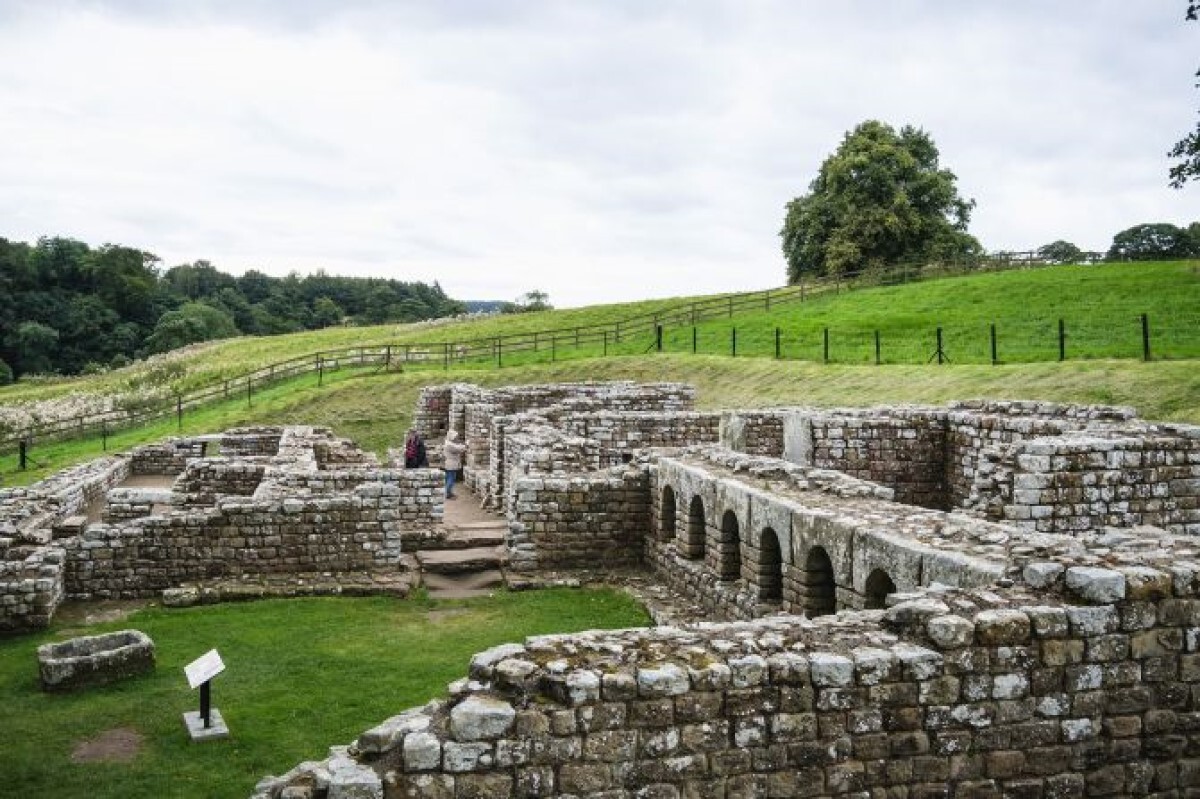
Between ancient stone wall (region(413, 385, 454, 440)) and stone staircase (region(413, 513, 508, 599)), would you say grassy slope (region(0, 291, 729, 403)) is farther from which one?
stone staircase (region(413, 513, 508, 599))

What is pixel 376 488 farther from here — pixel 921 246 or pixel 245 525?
pixel 921 246

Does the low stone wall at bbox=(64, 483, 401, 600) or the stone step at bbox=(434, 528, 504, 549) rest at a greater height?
the low stone wall at bbox=(64, 483, 401, 600)

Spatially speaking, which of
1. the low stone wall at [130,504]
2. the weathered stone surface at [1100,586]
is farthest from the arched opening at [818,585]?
the low stone wall at [130,504]

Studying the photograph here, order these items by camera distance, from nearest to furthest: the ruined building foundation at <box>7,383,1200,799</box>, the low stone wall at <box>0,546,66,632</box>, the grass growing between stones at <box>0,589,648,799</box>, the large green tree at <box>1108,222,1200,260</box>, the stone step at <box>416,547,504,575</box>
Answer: the ruined building foundation at <box>7,383,1200,799</box>
the grass growing between stones at <box>0,589,648,799</box>
the low stone wall at <box>0,546,66,632</box>
the stone step at <box>416,547,504,575</box>
the large green tree at <box>1108,222,1200,260</box>

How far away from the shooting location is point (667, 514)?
50.0 feet

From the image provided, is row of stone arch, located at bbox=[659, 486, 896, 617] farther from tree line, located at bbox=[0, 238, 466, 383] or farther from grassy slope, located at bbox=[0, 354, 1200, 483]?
tree line, located at bbox=[0, 238, 466, 383]

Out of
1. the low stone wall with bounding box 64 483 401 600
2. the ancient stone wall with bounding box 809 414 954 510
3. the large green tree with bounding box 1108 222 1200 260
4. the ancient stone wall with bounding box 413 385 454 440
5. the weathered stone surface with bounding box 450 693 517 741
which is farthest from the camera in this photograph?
the large green tree with bounding box 1108 222 1200 260

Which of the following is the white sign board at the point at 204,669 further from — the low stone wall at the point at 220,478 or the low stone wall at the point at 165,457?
the low stone wall at the point at 165,457

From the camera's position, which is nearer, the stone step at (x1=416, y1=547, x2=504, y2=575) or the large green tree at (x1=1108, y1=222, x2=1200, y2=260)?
the stone step at (x1=416, y1=547, x2=504, y2=575)

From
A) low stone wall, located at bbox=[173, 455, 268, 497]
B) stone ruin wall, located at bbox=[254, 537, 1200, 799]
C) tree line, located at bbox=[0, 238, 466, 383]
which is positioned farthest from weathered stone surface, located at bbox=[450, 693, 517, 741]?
tree line, located at bbox=[0, 238, 466, 383]

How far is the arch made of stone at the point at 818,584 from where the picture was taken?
1055cm

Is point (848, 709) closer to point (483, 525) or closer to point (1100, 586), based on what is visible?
point (1100, 586)

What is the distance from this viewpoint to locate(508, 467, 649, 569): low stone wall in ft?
51.8

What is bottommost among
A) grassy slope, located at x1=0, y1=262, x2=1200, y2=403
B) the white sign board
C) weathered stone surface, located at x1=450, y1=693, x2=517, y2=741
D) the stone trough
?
the stone trough
